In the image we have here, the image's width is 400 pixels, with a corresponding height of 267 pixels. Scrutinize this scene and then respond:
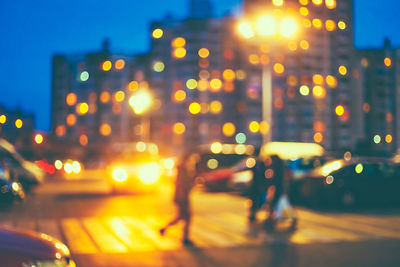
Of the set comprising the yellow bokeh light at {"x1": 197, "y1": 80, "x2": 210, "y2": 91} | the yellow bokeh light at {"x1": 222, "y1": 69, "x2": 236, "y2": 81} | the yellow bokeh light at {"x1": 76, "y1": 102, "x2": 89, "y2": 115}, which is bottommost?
the yellow bokeh light at {"x1": 76, "y1": 102, "x2": 89, "y2": 115}

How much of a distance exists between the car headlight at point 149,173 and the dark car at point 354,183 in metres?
7.03

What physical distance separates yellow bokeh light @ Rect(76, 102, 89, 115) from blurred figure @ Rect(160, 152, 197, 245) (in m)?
76.1

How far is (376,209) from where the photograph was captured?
18.6 m

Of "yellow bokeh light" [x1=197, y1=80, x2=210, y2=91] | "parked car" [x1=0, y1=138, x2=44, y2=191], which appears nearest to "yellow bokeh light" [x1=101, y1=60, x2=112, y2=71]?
"yellow bokeh light" [x1=197, y1=80, x2=210, y2=91]

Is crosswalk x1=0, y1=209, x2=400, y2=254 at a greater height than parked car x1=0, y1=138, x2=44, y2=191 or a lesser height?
lesser

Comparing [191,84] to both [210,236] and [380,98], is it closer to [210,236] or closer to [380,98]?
[380,98]

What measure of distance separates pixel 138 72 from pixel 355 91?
31160mm

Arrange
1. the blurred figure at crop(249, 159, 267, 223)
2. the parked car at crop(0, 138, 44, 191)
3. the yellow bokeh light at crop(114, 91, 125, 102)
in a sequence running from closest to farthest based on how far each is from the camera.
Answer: the blurred figure at crop(249, 159, 267, 223)
the parked car at crop(0, 138, 44, 191)
the yellow bokeh light at crop(114, 91, 125, 102)

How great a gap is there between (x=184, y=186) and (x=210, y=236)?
1364 mm

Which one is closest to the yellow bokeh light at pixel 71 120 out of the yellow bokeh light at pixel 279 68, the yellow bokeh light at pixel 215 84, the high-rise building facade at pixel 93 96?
the high-rise building facade at pixel 93 96

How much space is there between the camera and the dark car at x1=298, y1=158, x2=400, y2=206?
18812 millimetres

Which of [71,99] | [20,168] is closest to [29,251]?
[20,168]

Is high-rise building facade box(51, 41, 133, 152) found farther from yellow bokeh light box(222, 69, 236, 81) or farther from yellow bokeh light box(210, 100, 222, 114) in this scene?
yellow bokeh light box(222, 69, 236, 81)

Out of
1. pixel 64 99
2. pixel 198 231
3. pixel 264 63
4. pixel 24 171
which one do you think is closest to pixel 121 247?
pixel 198 231
